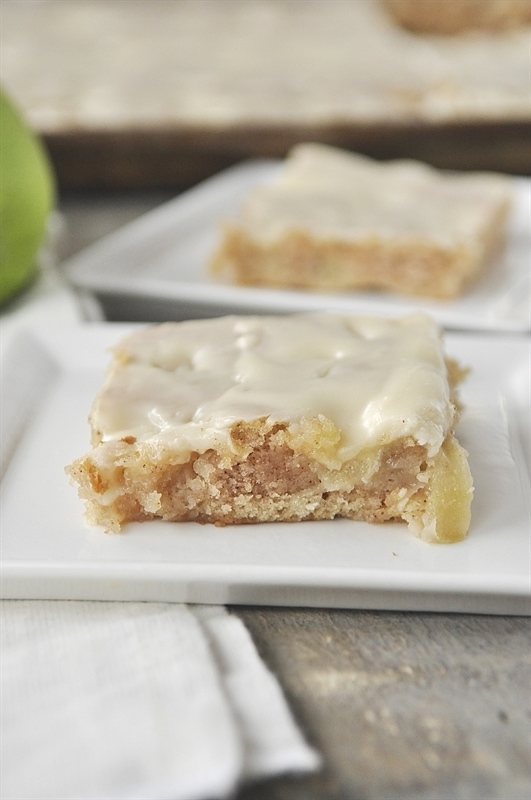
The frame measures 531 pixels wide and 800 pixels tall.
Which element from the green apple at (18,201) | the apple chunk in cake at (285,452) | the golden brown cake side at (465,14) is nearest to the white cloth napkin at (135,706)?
the apple chunk in cake at (285,452)

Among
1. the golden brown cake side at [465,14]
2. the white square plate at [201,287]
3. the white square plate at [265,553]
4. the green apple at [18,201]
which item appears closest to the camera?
the white square plate at [265,553]

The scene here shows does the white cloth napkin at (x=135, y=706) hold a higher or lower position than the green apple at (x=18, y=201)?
lower

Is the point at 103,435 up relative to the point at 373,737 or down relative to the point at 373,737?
up

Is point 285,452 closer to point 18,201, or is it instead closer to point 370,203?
point 18,201

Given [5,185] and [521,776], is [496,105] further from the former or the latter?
[521,776]

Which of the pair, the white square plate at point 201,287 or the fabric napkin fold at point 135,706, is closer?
the fabric napkin fold at point 135,706

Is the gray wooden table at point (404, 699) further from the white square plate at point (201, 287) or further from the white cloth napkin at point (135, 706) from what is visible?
the white square plate at point (201, 287)

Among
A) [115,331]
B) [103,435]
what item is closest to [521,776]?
[103,435]
